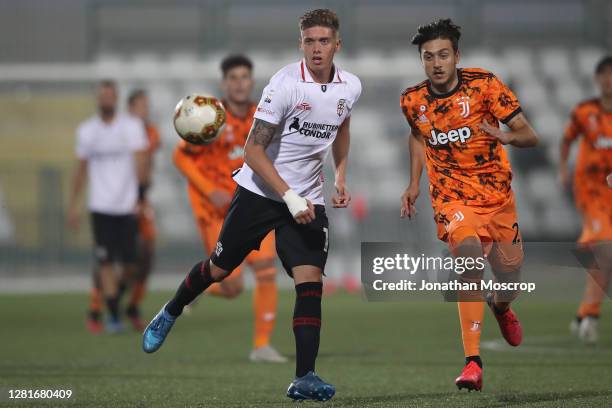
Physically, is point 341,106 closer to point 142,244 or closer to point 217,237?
point 217,237

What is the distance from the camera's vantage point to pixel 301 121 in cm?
609

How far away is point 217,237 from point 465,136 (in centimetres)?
302

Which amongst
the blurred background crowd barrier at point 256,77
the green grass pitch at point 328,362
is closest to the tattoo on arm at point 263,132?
the green grass pitch at point 328,362

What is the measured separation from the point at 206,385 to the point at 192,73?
625 inches

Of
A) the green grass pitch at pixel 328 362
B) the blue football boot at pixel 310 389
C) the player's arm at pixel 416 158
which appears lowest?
the green grass pitch at pixel 328 362

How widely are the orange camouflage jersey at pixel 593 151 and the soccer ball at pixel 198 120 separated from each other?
4401 millimetres

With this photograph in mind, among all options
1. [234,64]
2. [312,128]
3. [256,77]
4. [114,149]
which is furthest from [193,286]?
[256,77]

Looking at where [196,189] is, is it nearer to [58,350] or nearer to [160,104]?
[58,350]

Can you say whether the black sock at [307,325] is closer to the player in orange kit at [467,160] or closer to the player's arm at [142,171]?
the player in orange kit at [467,160]

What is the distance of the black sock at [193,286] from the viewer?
655 cm

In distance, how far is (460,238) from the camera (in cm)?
628

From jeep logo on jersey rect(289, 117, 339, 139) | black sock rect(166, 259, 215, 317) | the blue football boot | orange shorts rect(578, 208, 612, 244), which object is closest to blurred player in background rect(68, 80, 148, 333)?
orange shorts rect(578, 208, 612, 244)

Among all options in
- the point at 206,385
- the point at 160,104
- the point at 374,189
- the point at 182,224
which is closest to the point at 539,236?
the point at 374,189

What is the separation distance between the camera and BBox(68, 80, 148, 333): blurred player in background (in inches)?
459
